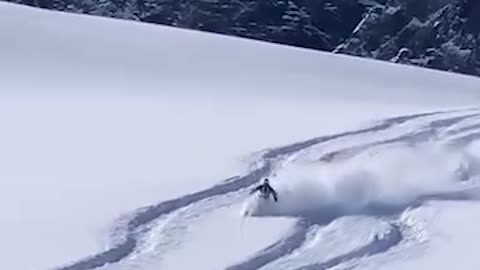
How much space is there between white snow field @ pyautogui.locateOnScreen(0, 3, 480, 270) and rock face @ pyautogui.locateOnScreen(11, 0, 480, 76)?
10704 mm

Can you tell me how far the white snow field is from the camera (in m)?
3.16

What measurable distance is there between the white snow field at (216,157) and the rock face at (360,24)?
10.7 m

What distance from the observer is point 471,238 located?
130 inches

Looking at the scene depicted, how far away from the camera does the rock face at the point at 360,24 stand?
669 inches

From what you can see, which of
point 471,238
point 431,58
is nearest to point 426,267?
point 471,238

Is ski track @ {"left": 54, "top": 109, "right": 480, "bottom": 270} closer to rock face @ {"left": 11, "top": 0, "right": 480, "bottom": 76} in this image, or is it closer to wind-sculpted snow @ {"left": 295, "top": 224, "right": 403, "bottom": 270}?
wind-sculpted snow @ {"left": 295, "top": 224, "right": 403, "bottom": 270}

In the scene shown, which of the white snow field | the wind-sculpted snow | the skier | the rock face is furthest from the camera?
the rock face

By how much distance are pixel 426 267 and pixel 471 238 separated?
1.05 ft

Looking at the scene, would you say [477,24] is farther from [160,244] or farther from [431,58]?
[160,244]

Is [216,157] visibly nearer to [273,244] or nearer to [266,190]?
[266,190]

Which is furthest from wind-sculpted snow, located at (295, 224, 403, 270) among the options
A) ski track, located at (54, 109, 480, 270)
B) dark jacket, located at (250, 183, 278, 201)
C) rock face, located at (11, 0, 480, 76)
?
rock face, located at (11, 0, 480, 76)

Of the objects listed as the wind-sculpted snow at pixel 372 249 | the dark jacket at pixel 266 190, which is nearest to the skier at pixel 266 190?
the dark jacket at pixel 266 190

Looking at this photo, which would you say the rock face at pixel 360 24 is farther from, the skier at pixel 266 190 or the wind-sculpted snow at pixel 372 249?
the wind-sculpted snow at pixel 372 249

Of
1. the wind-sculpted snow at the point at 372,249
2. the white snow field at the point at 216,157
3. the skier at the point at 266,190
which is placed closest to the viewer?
the wind-sculpted snow at the point at 372,249
